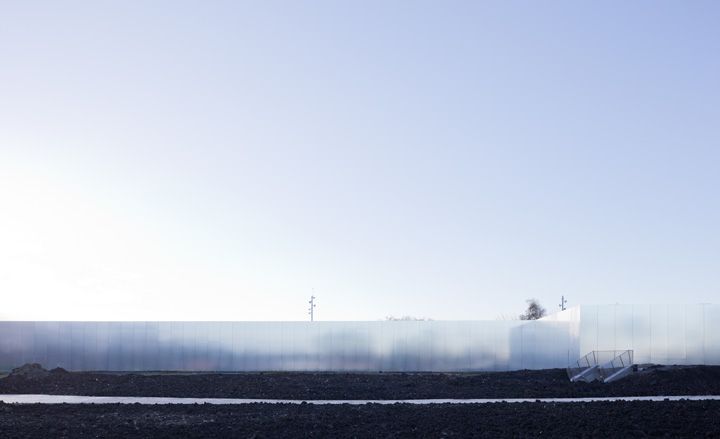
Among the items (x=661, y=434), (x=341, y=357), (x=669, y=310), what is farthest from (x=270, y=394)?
(x=669, y=310)

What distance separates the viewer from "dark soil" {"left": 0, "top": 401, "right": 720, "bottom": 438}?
15.7 meters

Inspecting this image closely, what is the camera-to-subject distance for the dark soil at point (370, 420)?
15.7m

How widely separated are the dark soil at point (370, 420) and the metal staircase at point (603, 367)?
33.8 feet

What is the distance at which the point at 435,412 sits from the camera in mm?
18391

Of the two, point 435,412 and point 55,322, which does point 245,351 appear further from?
point 435,412

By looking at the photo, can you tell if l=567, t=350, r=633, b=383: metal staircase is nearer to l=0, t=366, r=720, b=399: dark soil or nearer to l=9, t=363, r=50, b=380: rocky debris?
l=0, t=366, r=720, b=399: dark soil

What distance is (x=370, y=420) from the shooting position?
56.6 ft

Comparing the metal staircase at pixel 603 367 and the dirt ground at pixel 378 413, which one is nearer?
the dirt ground at pixel 378 413

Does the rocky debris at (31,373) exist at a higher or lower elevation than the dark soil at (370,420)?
lower

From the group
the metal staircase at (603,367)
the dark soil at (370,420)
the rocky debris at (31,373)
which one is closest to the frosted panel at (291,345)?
the metal staircase at (603,367)

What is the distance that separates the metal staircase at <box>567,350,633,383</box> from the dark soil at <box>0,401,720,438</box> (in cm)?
1031

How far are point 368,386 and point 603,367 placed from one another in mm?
10297

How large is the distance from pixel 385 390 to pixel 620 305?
14015 mm

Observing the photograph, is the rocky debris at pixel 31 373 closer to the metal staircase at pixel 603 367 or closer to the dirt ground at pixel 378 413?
the dirt ground at pixel 378 413
